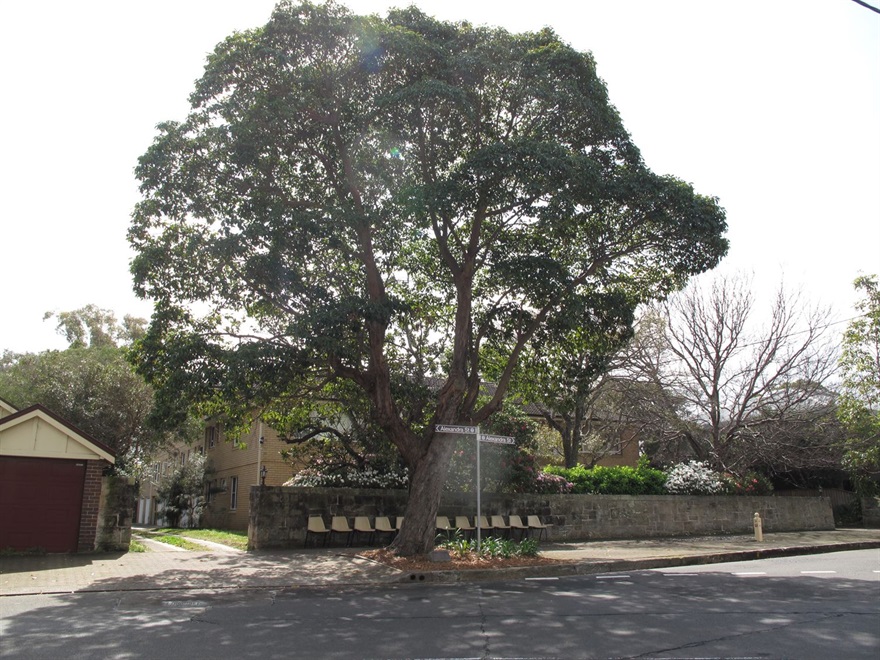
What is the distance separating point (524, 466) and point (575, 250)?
7.06 metres

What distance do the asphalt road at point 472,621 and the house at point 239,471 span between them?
15.3 meters

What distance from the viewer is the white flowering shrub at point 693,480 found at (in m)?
22.8

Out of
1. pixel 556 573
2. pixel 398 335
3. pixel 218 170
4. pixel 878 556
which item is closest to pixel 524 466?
pixel 398 335

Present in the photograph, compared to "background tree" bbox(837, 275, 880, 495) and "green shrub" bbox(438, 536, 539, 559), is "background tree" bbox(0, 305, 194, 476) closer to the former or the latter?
"green shrub" bbox(438, 536, 539, 559)

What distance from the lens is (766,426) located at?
1019 inches

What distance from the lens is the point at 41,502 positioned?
14633mm

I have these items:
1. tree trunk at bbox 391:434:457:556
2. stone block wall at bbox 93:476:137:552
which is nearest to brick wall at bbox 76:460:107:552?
stone block wall at bbox 93:476:137:552

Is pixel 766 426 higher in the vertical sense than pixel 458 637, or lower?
higher

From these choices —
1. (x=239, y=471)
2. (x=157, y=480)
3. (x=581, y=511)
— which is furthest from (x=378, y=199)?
(x=157, y=480)

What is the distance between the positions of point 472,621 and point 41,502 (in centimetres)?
→ 1109

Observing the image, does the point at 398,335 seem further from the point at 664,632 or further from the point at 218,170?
the point at 664,632

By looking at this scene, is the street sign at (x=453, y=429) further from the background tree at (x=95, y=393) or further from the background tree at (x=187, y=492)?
the background tree at (x=187, y=492)

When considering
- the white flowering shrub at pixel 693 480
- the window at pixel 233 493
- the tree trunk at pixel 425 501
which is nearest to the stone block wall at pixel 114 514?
the tree trunk at pixel 425 501

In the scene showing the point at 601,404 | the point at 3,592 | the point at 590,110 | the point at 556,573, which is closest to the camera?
the point at 3,592
